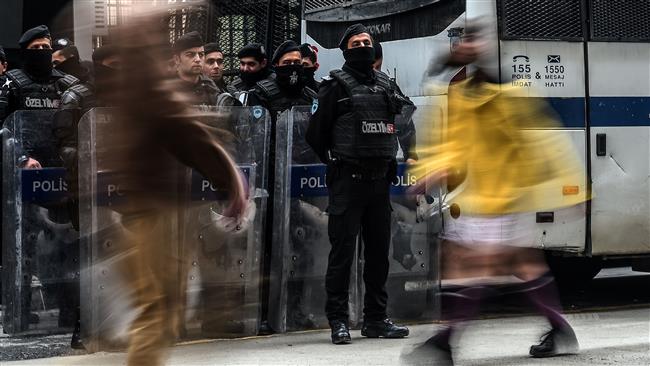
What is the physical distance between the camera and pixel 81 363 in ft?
24.7

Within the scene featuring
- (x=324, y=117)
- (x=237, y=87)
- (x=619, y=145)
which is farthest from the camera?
(x=237, y=87)

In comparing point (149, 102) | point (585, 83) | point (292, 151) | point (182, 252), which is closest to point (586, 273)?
point (585, 83)

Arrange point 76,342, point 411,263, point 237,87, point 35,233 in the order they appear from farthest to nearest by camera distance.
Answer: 1. point 237,87
2. point 411,263
3. point 35,233
4. point 76,342

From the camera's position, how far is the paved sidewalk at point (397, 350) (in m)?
7.50

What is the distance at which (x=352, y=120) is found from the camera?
8016 mm

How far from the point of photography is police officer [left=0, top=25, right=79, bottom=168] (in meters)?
9.15

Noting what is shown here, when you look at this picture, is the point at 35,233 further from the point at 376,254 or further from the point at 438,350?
the point at 438,350

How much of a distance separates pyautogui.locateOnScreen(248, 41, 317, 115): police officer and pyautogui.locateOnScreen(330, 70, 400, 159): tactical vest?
1.06m

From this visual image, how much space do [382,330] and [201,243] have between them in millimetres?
1411

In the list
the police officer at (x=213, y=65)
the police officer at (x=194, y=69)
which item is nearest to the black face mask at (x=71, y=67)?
the police officer at (x=213, y=65)

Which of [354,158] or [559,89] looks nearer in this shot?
[354,158]

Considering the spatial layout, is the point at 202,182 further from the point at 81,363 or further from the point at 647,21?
the point at 647,21

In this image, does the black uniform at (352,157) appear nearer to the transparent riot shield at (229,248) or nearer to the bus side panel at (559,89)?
the transparent riot shield at (229,248)

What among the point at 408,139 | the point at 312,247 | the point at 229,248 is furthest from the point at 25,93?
the point at 408,139
